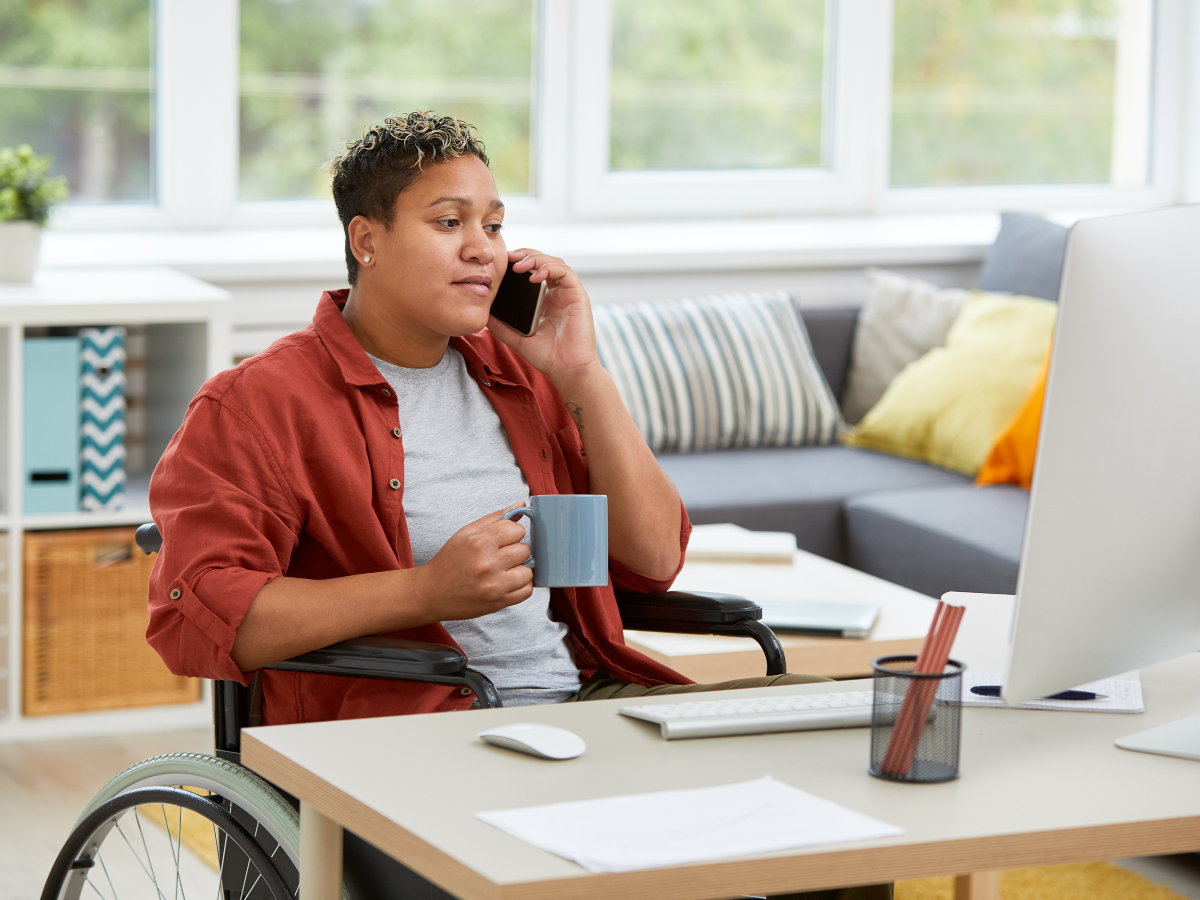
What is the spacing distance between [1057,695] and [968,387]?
2.39m

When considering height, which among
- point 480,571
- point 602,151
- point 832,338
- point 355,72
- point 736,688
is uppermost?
point 355,72

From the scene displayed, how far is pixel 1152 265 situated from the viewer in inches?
43.1

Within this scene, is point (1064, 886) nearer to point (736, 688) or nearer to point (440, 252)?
point (736, 688)

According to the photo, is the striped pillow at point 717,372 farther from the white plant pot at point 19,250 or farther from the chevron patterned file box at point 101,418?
the white plant pot at point 19,250

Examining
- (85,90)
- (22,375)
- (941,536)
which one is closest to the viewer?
(22,375)

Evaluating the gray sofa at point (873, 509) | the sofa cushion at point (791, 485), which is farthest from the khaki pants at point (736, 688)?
the sofa cushion at point (791, 485)

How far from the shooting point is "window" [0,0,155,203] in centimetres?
369

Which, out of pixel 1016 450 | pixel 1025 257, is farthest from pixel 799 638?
pixel 1025 257

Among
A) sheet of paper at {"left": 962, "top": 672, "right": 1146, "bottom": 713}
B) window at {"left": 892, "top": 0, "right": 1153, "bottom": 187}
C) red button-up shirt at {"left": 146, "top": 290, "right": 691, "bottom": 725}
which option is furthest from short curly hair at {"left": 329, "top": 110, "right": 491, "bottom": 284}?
window at {"left": 892, "top": 0, "right": 1153, "bottom": 187}

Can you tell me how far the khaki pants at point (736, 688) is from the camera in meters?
1.31

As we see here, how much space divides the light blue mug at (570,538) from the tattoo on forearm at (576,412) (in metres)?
0.36

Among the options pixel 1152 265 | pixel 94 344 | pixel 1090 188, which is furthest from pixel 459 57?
pixel 1152 265

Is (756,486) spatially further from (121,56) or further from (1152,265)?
(1152,265)

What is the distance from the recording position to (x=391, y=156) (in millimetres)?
1713
